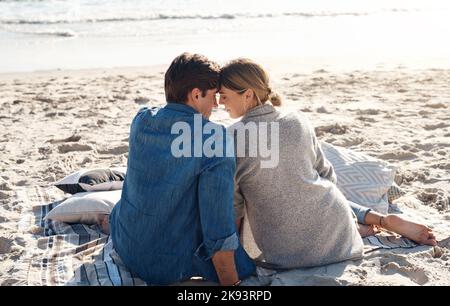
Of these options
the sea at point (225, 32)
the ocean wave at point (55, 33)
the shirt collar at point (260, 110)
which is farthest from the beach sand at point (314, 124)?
the ocean wave at point (55, 33)

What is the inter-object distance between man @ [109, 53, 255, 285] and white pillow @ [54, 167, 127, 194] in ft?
3.70

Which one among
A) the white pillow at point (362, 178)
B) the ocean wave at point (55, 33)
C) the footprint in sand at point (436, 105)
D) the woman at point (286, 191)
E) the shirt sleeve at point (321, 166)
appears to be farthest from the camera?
the ocean wave at point (55, 33)

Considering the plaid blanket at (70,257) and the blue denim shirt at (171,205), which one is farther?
the plaid blanket at (70,257)

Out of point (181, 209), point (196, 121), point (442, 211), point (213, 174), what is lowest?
point (442, 211)

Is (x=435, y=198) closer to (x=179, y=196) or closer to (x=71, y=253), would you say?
(x=179, y=196)

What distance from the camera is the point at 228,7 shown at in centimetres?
1692

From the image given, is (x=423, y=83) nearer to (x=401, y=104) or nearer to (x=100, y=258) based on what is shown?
(x=401, y=104)

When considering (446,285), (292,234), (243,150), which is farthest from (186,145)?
(446,285)

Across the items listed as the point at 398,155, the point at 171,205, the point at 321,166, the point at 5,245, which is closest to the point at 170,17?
the point at 398,155

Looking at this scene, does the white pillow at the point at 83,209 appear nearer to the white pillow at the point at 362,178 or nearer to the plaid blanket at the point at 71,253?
the plaid blanket at the point at 71,253

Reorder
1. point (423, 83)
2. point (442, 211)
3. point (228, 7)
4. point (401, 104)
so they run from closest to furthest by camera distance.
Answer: point (442, 211), point (401, 104), point (423, 83), point (228, 7)

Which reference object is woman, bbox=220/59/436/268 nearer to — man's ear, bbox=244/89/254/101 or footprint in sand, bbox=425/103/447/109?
man's ear, bbox=244/89/254/101

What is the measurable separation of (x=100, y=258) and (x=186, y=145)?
0.94m

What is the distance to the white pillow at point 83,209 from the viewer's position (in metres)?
3.92
